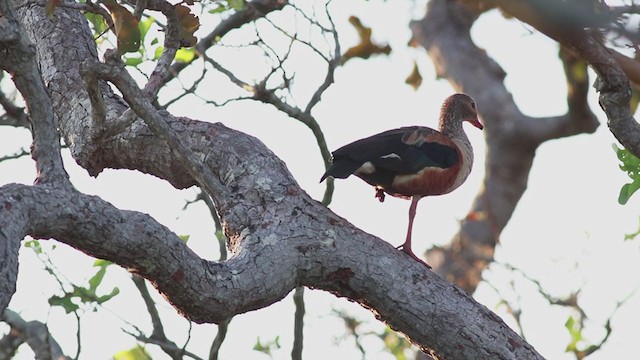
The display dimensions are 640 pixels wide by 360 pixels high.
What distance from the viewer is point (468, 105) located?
8.22 meters

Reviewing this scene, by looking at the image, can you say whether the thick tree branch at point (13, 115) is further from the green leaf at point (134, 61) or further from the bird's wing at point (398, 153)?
the bird's wing at point (398, 153)

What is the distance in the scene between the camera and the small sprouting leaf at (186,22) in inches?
171

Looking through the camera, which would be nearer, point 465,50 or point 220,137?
point 220,137

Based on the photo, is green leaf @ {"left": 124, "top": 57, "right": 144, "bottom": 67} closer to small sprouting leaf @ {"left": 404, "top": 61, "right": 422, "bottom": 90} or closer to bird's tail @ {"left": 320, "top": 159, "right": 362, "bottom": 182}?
bird's tail @ {"left": 320, "top": 159, "right": 362, "bottom": 182}

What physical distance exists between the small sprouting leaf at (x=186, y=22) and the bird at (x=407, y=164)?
1.62 m

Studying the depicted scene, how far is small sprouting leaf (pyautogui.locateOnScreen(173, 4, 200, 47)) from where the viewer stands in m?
4.34

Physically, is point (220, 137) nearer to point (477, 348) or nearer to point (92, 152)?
point (92, 152)

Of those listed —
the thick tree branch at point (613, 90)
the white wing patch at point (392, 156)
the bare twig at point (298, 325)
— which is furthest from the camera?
the bare twig at point (298, 325)

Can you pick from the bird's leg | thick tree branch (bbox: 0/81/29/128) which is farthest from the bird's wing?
thick tree branch (bbox: 0/81/29/128)

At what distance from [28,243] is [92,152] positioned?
73.5 inches

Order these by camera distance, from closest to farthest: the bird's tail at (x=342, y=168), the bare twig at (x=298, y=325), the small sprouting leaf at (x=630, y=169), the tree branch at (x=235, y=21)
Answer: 1. the small sprouting leaf at (x=630, y=169)
2. the bird's tail at (x=342, y=168)
3. the bare twig at (x=298, y=325)
4. the tree branch at (x=235, y=21)

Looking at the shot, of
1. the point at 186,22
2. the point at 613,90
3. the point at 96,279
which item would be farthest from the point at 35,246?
the point at 613,90

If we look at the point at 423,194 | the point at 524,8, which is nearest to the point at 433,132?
the point at 423,194

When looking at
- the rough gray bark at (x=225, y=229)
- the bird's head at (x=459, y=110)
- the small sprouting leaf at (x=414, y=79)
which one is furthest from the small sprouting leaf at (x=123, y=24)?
the small sprouting leaf at (x=414, y=79)
